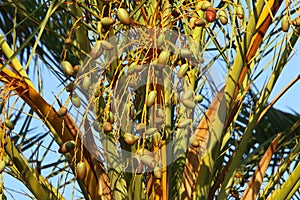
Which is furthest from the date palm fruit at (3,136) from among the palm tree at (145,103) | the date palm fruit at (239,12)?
the date palm fruit at (239,12)

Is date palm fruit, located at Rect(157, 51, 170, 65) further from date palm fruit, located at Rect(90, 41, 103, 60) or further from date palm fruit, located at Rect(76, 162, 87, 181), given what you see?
date palm fruit, located at Rect(76, 162, 87, 181)

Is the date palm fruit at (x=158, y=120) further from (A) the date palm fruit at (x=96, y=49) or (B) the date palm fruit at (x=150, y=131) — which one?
(A) the date palm fruit at (x=96, y=49)

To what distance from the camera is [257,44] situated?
1567 millimetres

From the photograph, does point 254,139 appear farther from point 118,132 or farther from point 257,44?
point 118,132

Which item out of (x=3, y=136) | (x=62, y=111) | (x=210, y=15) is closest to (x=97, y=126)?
(x=62, y=111)

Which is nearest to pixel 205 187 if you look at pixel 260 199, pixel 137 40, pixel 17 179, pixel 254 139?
pixel 260 199

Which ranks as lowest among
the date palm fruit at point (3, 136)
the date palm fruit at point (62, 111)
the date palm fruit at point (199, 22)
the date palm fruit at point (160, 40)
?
the date palm fruit at point (3, 136)

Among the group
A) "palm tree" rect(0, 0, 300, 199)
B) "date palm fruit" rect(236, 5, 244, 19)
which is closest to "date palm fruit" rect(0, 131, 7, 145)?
"palm tree" rect(0, 0, 300, 199)

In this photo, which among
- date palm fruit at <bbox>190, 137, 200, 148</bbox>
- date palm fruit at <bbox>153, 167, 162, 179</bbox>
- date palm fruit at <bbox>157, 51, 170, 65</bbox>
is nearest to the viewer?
date palm fruit at <bbox>157, 51, 170, 65</bbox>

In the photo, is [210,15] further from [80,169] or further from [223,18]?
[80,169]

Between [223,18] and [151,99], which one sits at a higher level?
[223,18]

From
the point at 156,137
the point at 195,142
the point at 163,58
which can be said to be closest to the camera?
the point at 163,58

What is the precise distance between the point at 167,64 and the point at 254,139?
5.22ft

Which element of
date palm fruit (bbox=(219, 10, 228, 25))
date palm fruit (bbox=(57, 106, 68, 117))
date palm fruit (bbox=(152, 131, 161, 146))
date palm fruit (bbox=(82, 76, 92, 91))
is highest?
date palm fruit (bbox=(219, 10, 228, 25))
